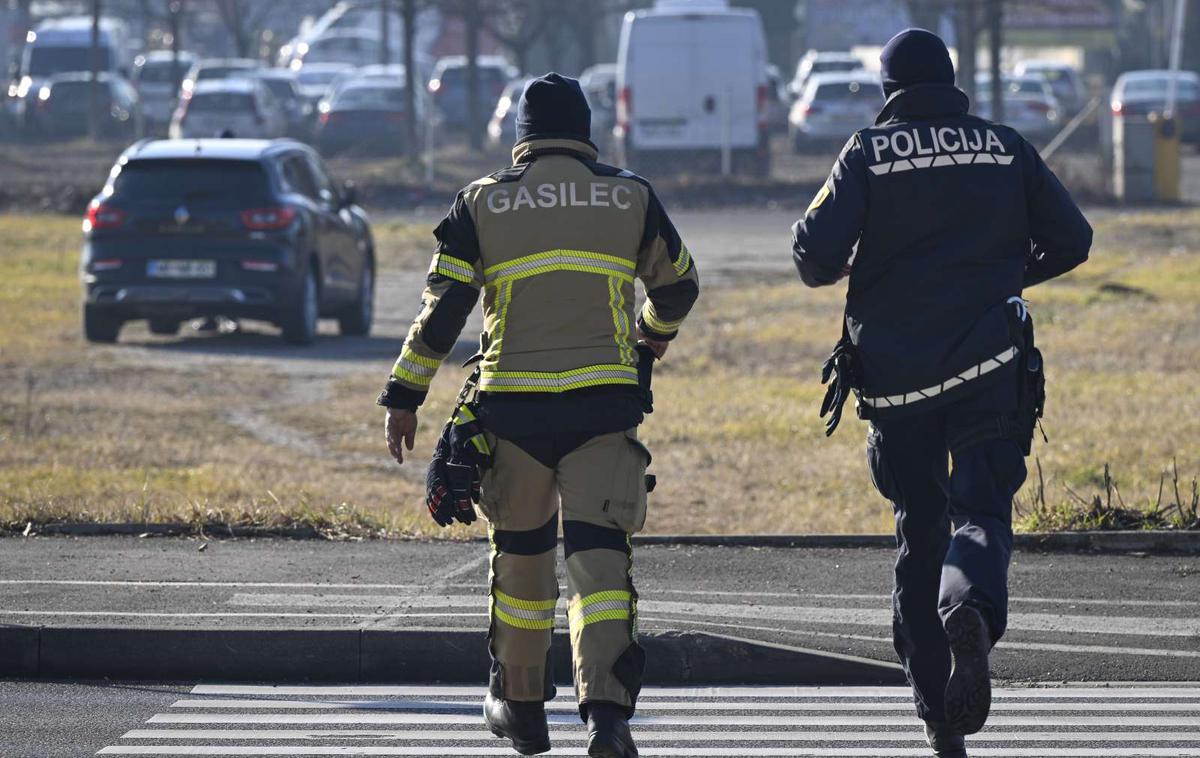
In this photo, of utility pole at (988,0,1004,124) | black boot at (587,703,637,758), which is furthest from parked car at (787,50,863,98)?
black boot at (587,703,637,758)

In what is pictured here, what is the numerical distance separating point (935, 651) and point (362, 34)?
184 ft

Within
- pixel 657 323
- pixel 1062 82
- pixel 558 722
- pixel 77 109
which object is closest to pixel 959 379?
pixel 657 323

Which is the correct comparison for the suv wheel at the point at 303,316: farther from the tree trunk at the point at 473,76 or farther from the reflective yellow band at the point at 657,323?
the tree trunk at the point at 473,76

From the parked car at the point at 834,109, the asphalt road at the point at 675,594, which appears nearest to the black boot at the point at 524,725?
the asphalt road at the point at 675,594

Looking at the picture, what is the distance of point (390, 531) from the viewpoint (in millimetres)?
9070

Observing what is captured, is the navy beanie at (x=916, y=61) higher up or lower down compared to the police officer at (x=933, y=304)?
higher up

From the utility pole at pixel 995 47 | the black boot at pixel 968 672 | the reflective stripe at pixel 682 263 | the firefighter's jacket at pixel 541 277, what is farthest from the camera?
the utility pole at pixel 995 47

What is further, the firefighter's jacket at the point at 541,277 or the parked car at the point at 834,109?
the parked car at the point at 834,109

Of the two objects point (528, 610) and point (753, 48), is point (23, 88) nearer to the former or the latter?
point (753, 48)

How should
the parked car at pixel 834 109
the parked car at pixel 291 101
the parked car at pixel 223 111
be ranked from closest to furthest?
the parked car at pixel 834 109, the parked car at pixel 223 111, the parked car at pixel 291 101

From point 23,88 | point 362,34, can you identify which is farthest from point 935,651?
point 362,34

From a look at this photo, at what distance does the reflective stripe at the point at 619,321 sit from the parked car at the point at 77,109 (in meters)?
43.6

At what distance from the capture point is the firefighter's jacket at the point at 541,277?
533 cm

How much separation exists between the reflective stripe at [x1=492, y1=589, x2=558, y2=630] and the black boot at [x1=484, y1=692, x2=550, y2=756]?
7.8 inches
